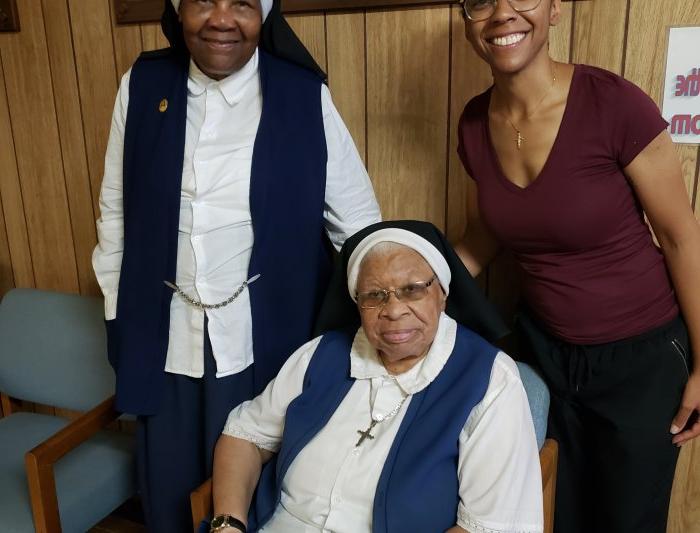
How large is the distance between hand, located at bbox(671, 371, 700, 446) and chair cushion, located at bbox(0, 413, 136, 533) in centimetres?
149

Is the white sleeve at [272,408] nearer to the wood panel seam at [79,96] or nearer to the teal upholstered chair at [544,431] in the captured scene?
the teal upholstered chair at [544,431]

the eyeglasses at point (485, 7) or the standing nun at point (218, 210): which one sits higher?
the eyeglasses at point (485, 7)

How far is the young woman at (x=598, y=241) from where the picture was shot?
136 centimetres

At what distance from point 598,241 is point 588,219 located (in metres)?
0.06

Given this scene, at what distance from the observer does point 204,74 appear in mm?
1584

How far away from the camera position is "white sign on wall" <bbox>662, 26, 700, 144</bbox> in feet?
5.11

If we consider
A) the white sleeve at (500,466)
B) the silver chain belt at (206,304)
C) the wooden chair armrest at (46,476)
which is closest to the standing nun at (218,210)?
the silver chain belt at (206,304)

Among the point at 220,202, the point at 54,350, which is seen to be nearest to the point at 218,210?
the point at 220,202

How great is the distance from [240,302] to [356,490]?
1.66 feet

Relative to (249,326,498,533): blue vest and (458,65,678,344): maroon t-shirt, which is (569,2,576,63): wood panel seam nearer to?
(458,65,678,344): maroon t-shirt

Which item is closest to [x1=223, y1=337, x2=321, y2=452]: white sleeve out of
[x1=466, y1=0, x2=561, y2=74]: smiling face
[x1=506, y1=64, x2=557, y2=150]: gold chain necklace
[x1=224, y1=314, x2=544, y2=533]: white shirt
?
[x1=224, y1=314, x2=544, y2=533]: white shirt

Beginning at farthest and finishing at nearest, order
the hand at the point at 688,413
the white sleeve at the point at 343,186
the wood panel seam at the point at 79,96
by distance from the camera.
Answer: the wood panel seam at the point at 79,96 → the white sleeve at the point at 343,186 → the hand at the point at 688,413

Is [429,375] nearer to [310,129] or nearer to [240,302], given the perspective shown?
[240,302]

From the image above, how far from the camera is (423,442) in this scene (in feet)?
4.54
